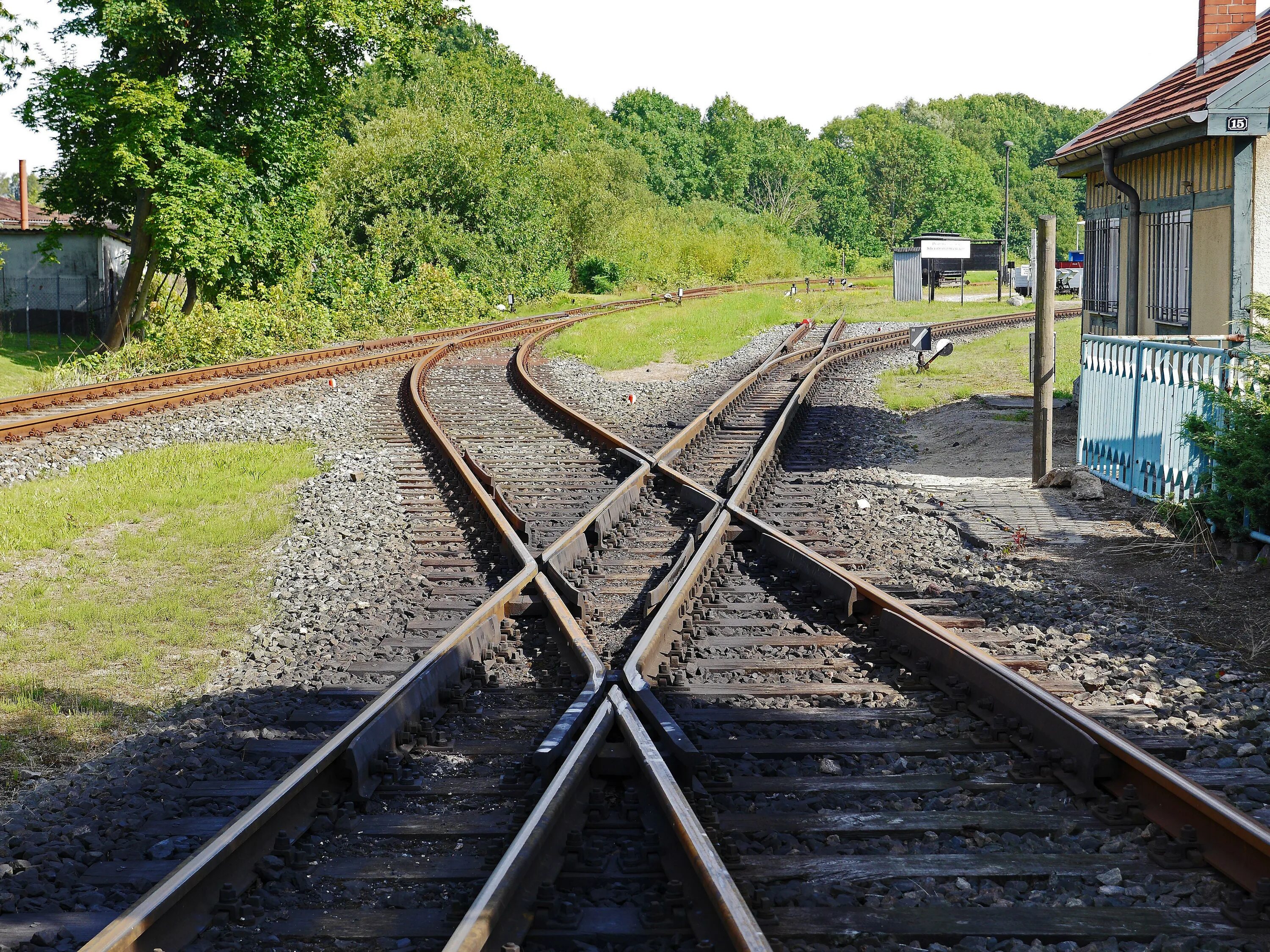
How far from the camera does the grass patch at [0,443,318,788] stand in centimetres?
617

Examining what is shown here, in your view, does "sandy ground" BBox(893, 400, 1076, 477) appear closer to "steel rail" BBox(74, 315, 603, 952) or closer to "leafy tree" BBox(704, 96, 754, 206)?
"steel rail" BBox(74, 315, 603, 952)

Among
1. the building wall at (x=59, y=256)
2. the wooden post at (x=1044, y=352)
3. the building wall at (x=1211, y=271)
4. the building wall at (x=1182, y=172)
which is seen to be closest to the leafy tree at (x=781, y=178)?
the building wall at (x=59, y=256)

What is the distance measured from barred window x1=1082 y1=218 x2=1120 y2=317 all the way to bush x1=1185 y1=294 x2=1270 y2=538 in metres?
6.44

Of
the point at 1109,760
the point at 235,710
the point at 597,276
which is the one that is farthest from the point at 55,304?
the point at 1109,760

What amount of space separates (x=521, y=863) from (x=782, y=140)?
442ft

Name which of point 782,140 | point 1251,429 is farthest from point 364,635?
point 782,140

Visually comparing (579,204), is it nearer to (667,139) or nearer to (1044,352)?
(1044,352)

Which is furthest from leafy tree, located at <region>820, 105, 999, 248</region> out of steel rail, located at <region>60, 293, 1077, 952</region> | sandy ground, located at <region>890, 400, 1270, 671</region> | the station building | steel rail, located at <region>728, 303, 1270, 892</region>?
steel rail, located at <region>60, 293, 1077, 952</region>

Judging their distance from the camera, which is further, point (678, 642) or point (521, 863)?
point (678, 642)

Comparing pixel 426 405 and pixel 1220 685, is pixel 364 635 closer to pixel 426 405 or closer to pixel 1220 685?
pixel 1220 685

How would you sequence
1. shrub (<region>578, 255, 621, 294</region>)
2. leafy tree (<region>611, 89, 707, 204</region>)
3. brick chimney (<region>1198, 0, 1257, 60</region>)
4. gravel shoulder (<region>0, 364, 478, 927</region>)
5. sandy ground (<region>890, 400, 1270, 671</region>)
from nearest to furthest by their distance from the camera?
gravel shoulder (<region>0, 364, 478, 927</region>)
sandy ground (<region>890, 400, 1270, 671</region>)
brick chimney (<region>1198, 0, 1257, 60</region>)
shrub (<region>578, 255, 621, 294</region>)
leafy tree (<region>611, 89, 707, 204</region>)

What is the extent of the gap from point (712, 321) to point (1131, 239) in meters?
20.9

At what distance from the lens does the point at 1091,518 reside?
34.5 feet

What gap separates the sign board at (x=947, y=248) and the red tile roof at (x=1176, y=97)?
2707 centimetres
